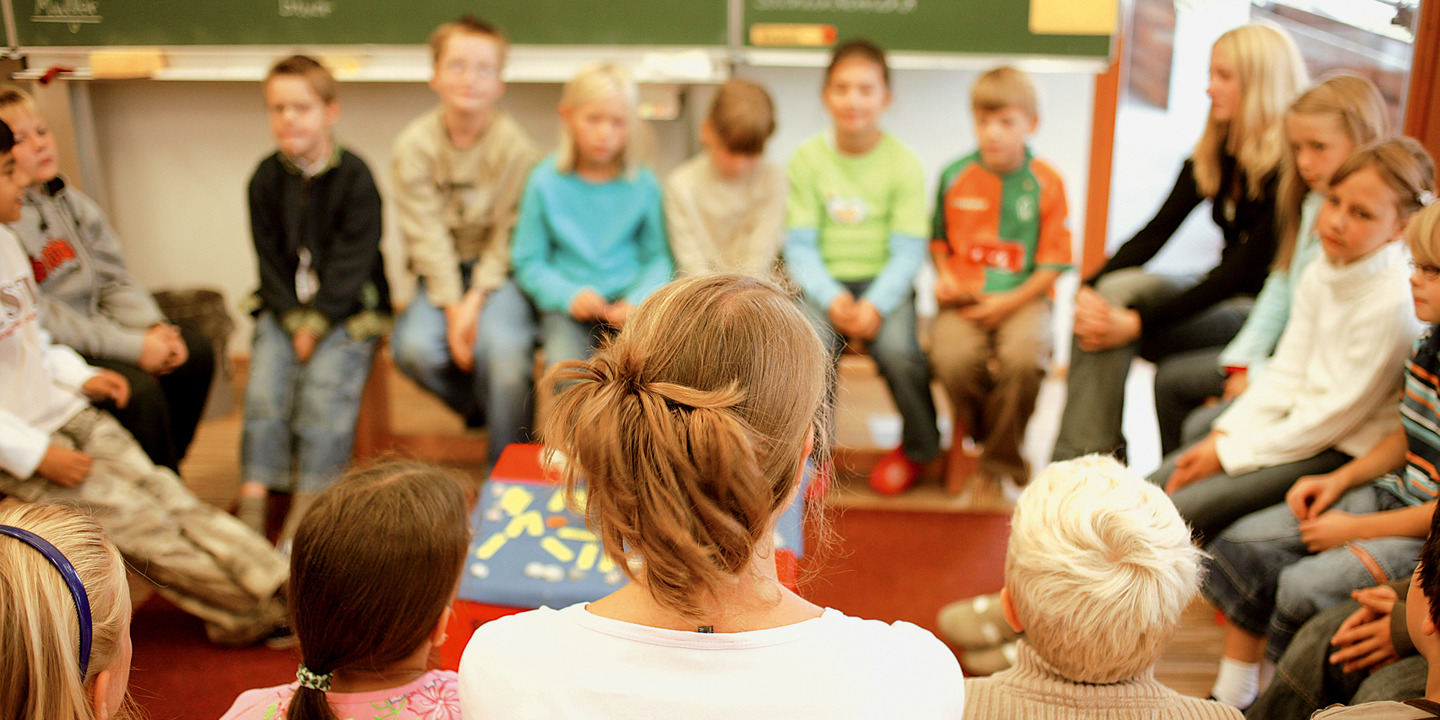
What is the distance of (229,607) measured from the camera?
1.96 m

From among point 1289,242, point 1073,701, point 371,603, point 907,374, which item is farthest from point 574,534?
point 1289,242

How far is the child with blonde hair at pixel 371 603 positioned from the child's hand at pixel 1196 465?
138cm

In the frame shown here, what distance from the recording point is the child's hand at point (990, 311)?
8.60ft

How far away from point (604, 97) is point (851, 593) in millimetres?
1341

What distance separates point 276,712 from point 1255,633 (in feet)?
4.83

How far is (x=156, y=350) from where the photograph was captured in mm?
2295

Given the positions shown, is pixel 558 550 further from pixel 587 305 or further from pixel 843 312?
pixel 843 312

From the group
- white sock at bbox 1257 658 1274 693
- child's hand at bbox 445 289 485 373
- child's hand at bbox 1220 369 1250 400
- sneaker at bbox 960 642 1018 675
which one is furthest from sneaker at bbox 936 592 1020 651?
child's hand at bbox 445 289 485 373

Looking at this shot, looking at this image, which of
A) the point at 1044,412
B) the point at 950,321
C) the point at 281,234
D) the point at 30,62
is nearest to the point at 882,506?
the point at 950,321

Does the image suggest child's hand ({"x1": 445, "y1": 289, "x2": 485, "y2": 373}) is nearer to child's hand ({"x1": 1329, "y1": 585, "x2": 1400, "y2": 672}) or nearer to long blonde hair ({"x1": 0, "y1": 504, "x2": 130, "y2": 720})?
long blonde hair ({"x1": 0, "y1": 504, "x2": 130, "y2": 720})

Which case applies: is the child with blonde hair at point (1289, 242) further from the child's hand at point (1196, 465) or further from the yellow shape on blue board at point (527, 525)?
the yellow shape on blue board at point (527, 525)

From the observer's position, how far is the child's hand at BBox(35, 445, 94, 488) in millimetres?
1827

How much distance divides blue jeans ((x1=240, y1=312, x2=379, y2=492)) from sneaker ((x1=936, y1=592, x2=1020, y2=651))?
145 centimetres

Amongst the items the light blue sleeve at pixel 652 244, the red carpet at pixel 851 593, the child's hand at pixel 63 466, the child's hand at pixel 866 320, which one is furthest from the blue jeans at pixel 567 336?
the child's hand at pixel 63 466
